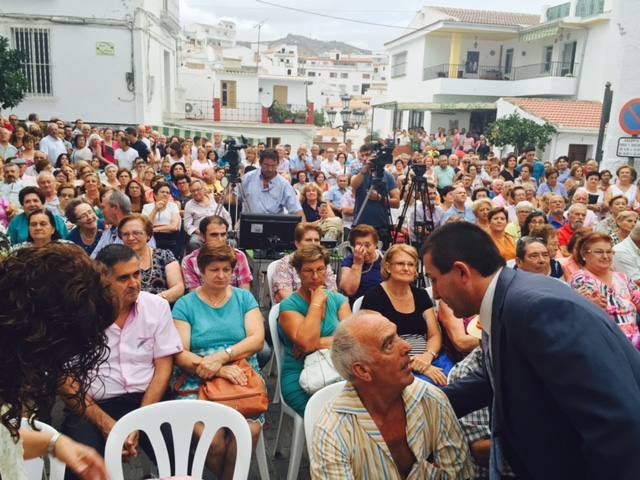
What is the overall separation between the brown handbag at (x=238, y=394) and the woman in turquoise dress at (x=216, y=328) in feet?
0.10

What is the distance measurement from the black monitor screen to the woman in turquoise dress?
146 cm

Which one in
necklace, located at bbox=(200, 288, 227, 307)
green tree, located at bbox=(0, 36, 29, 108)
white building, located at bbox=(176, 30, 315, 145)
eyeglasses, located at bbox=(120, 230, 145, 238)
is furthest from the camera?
white building, located at bbox=(176, 30, 315, 145)

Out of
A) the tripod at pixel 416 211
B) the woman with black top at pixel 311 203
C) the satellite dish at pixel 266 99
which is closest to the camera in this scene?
the tripod at pixel 416 211

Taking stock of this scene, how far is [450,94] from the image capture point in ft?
91.8

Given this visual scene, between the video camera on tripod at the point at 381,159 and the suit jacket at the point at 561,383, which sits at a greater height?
the video camera on tripod at the point at 381,159

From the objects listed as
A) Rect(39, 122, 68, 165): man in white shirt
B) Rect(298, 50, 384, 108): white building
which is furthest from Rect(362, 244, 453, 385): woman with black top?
Rect(298, 50, 384, 108): white building

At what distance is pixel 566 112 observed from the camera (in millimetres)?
21641

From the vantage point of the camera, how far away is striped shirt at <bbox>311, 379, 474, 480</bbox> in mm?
2025

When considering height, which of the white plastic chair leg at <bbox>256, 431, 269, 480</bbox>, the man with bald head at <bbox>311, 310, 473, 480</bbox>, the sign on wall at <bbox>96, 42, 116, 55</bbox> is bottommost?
the white plastic chair leg at <bbox>256, 431, 269, 480</bbox>

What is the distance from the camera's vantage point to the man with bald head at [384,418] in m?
2.05

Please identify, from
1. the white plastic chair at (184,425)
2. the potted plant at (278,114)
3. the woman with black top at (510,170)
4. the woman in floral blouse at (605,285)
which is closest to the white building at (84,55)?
the woman with black top at (510,170)

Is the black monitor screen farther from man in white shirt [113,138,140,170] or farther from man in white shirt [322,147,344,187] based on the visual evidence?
man in white shirt [322,147,344,187]

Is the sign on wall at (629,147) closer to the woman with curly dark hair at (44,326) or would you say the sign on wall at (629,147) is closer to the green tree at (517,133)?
the green tree at (517,133)

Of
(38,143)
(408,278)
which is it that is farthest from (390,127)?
(408,278)
